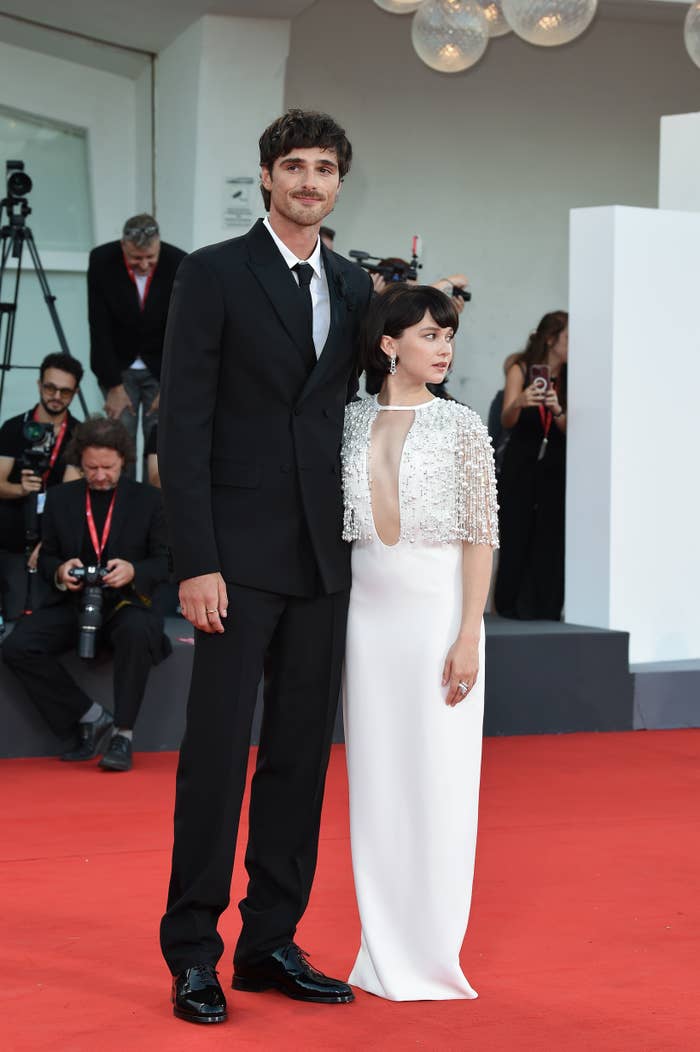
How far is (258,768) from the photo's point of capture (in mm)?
2623

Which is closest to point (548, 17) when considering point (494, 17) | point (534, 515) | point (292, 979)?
point (494, 17)

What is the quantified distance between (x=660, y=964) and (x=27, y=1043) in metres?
1.18

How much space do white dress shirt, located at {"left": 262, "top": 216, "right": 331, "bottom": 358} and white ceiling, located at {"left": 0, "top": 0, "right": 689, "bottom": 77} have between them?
434 cm

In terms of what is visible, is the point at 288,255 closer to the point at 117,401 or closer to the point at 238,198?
the point at 117,401

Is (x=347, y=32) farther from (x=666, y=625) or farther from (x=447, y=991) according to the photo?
(x=447, y=991)

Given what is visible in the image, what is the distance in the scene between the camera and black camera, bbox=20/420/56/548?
5.22 m

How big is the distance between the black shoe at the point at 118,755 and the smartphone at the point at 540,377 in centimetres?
221

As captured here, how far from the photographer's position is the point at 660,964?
2822 mm

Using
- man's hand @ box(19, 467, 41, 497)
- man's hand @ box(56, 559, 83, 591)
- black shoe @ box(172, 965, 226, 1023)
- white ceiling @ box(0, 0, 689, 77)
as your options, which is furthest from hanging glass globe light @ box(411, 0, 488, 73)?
black shoe @ box(172, 965, 226, 1023)

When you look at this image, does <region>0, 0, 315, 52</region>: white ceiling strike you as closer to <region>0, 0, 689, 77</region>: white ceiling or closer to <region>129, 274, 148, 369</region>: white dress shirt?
<region>0, 0, 689, 77</region>: white ceiling

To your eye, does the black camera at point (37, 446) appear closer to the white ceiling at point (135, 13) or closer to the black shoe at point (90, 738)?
the black shoe at point (90, 738)

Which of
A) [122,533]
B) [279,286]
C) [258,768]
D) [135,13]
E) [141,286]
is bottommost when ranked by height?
[258,768]

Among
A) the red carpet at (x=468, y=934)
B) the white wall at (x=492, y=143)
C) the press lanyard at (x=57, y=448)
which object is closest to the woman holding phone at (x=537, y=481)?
the red carpet at (x=468, y=934)

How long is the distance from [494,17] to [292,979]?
3.70m
